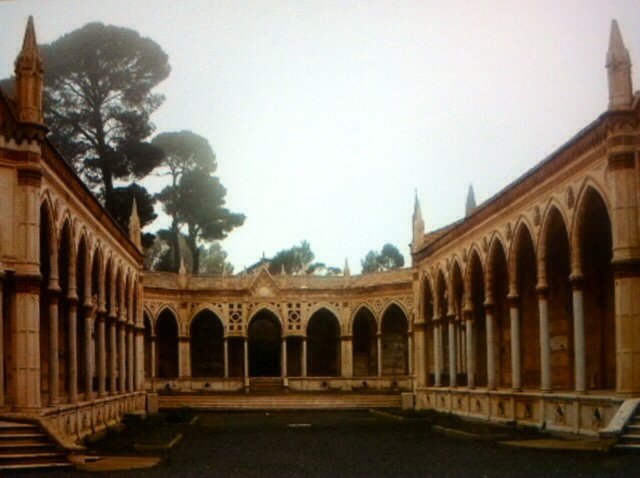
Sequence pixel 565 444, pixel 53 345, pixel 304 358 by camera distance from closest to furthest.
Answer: pixel 565 444
pixel 53 345
pixel 304 358

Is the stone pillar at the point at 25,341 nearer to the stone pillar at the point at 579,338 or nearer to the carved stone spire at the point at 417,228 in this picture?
the stone pillar at the point at 579,338

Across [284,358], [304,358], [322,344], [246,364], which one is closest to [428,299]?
[304,358]

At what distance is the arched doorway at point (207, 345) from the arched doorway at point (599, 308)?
27.6 metres

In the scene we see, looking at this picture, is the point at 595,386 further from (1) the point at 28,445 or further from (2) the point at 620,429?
(1) the point at 28,445

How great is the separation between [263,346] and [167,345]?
4703 millimetres

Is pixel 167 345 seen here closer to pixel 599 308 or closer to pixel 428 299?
pixel 428 299

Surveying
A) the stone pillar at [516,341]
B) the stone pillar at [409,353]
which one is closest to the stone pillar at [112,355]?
the stone pillar at [516,341]

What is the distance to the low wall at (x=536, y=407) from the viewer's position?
62.5ft

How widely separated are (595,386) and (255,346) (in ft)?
96.1

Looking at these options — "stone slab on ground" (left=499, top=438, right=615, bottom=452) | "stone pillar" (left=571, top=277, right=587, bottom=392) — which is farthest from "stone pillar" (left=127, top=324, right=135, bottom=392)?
"stone pillar" (left=571, top=277, right=587, bottom=392)

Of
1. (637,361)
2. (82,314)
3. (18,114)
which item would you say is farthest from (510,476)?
(82,314)

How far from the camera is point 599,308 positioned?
23.5 meters

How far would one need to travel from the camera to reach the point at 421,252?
3694 cm

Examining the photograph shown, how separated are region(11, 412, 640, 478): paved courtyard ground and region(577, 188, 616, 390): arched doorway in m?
3.57
